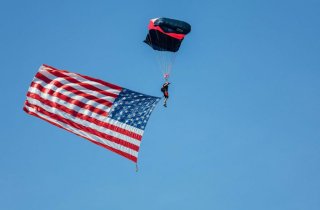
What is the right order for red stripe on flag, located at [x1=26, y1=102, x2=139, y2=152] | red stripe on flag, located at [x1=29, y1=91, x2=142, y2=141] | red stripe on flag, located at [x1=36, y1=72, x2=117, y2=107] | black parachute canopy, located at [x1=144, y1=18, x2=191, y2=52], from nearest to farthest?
red stripe on flag, located at [x1=26, y1=102, x2=139, y2=152] → red stripe on flag, located at [x1=29, y1=91, x2=142, y2=141] → red stripe on flag, located at [x1=36, y1=72, x2=117, y2=107] → black parachute canopy, located at [x1=144, y1=18, x2=191, y2=52]

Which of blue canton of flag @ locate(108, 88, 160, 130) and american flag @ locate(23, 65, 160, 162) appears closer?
american flag @ locate(23, 65, 160, 162)

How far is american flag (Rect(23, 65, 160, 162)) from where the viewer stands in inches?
1236

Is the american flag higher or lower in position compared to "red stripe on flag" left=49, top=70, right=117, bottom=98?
lower

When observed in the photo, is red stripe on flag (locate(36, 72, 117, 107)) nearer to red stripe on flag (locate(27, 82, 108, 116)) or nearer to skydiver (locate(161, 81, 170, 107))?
red stripe on flag (locate(27, 82, 108, 116))

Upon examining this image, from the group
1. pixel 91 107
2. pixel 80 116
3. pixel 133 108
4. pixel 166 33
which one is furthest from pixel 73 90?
pixel 166 33

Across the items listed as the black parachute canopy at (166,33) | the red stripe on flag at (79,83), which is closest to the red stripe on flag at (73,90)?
the red stripe on flag at (79,83)

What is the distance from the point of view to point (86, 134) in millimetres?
31406

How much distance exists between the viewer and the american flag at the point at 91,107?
103ft

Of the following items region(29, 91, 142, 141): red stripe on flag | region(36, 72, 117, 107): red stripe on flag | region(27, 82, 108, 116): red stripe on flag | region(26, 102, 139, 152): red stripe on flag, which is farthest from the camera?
region(36, 72, 117, 107): red stripe on flag

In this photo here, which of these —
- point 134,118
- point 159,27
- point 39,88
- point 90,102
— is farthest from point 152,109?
point 159,27

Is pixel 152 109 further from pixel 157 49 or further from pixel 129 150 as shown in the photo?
pixel 157 49

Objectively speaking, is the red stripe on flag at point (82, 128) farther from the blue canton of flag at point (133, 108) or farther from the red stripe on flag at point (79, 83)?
the red stripe on flag at point (79, 83)

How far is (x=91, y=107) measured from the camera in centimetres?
3212

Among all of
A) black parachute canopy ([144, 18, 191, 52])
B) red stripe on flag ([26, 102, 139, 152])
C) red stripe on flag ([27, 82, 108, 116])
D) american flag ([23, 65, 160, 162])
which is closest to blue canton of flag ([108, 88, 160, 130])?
american flag ([23, 65, 160, 162])
